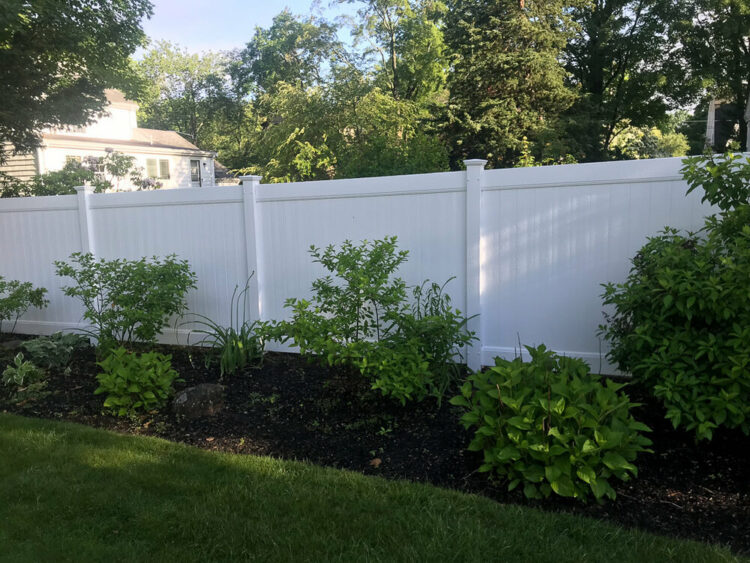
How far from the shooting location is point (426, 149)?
11031mm

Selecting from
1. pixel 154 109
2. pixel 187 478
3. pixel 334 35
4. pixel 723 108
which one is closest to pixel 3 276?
pixel 187 478

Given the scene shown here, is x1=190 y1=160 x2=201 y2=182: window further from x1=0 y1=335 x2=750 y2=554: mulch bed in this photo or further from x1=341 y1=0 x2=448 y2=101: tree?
x1=0 y1=335 x2=750 y2=554: mulch bed

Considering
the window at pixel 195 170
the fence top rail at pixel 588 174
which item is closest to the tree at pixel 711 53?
the fence top rail at pixel 588 174

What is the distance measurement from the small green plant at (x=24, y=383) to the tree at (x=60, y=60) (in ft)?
14.1

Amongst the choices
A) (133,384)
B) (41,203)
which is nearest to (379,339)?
(133,384)

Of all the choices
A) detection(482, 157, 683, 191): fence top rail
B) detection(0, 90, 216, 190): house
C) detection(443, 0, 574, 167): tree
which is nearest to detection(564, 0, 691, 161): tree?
detection(443, 0, 574, 167): tree

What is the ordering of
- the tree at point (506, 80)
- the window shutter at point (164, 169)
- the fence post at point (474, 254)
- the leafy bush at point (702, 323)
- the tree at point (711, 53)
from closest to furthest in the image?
the leafy bush at point (702, 323)
the fence post at point (474, 254)
the tree at point (506, 80)
the tree at point (711, 53)
the window shutter at point (164, 169)

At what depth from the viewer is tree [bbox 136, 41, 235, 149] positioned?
4291cm

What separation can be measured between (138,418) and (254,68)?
1509 inches

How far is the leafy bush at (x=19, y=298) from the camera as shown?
6.33 metres

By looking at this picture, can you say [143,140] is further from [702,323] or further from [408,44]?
[702,323]

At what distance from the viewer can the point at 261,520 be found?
2.75 meters

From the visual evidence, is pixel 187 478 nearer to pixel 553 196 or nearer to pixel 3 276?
pixel 553 196

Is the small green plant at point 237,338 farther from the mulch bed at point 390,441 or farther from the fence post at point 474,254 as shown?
the fence post at point 474,254
